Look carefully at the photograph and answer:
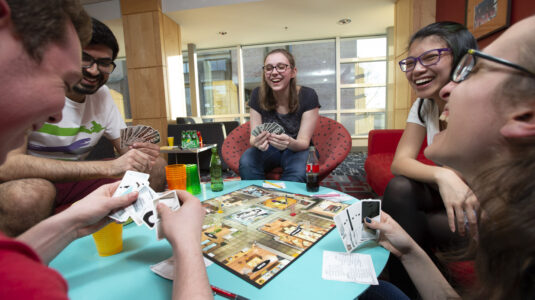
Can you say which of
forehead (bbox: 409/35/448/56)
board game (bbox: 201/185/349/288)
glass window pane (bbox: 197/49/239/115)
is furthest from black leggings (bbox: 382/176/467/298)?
glass window pane (bbox: 197/49/239/115)

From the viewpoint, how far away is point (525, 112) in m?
0.45

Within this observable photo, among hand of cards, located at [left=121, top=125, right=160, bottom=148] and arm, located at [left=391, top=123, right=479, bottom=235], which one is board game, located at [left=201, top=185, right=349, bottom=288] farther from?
hand of cards, located at [left=121, top=125, right=160, bottom=148]

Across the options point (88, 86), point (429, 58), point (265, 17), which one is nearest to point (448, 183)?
point (429, 58)

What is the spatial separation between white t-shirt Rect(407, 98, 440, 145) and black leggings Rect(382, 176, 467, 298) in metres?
0.33

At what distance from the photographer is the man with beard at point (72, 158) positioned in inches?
47.8

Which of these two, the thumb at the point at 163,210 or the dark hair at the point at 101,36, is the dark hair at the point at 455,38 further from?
the dark hair at the point at 101,36

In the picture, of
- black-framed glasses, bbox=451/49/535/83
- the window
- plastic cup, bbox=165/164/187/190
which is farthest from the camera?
the window

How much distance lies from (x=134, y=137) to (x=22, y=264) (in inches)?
52.8

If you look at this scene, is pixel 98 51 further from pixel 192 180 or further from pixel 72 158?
pixel 192 180

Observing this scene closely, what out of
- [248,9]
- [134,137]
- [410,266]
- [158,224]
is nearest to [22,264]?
[158,224]

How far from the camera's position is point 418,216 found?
1.16 metres

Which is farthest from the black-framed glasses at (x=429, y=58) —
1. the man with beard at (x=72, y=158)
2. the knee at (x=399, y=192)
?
the man with beard at (x=72, y=158)

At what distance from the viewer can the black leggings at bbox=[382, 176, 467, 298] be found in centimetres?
114

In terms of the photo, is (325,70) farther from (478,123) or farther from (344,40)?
(478,123)
